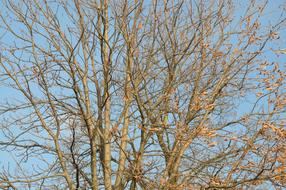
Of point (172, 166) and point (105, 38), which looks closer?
point (172, 166)

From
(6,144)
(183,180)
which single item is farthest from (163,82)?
(6,144)

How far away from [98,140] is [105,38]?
87.6 inches

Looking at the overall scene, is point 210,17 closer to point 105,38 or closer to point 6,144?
point 105,38

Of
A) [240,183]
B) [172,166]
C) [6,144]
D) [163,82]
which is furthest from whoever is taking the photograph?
[163,82]

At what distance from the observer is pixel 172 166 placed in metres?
8.99

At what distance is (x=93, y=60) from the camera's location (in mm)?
10125

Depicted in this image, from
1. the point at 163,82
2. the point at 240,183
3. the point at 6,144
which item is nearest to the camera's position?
the point at 240,183

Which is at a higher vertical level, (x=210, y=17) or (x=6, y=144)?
(x=210, y=17)

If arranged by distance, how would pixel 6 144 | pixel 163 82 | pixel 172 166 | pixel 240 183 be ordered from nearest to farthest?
1. pixel 240 183
2. pixel 172 166
3. pixel 6 144
4. pixel 163 82

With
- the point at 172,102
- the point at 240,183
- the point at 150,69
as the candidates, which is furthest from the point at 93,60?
the point at 240,183

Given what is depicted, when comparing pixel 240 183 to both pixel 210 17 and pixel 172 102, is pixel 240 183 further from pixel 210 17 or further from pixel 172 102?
pixel 210 17

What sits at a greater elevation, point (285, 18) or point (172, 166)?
point (285, 18)

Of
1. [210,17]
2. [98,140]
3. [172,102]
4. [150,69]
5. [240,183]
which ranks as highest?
[210,17]

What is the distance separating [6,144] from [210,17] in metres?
5.31
